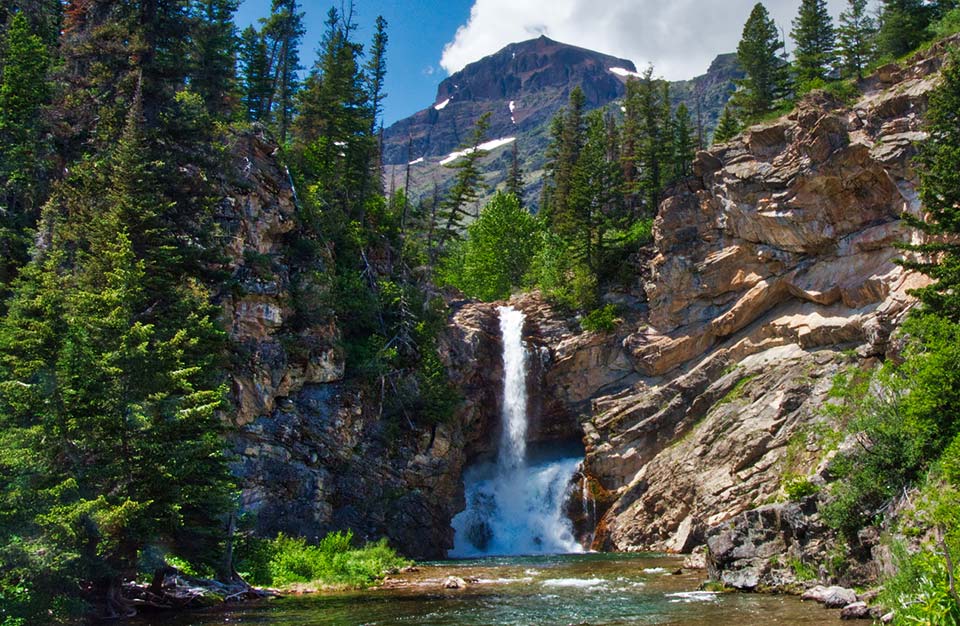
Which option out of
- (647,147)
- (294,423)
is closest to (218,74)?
(294,423)

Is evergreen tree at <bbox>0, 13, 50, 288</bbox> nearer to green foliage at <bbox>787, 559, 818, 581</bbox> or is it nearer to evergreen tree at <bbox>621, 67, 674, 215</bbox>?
green foliage at <bbox>787, 559, 818, 581</bbox>

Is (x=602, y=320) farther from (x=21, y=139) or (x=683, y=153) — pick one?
(x=21, y=139)

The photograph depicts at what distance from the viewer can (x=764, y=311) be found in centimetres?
3906

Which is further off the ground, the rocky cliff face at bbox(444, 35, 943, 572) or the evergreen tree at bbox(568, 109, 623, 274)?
the evergreen tree at bbox(568, 109, 623, 274)

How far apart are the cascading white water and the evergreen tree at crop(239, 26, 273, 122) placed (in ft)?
84.8

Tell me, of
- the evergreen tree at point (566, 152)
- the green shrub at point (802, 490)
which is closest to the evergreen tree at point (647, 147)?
the evergreen tree at point (566, 152)

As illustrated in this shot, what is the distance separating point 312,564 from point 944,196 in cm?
2729

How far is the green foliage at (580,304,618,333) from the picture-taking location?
146 ft

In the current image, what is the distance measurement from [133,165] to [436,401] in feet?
70.9

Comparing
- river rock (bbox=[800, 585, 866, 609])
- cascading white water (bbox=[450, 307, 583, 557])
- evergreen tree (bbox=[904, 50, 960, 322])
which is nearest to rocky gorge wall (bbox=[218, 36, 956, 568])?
cascading white water (bbox=[450, 307, 583, 557])

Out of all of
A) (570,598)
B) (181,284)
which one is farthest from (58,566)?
(570,598)

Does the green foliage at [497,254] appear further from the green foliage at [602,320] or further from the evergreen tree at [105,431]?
the evergreen tree at [105,431]

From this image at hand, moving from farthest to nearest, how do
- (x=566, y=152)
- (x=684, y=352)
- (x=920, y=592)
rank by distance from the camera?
(x=566, y=152) < (x=684, y=352) < (x=920, y=592)

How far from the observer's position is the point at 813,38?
5081 centimetres
